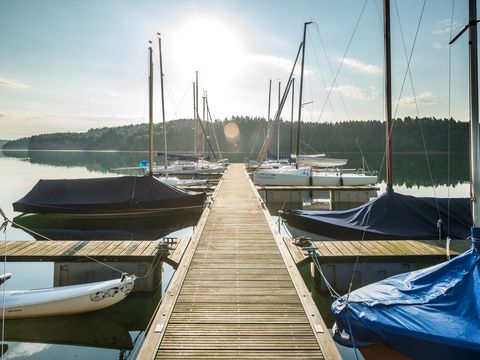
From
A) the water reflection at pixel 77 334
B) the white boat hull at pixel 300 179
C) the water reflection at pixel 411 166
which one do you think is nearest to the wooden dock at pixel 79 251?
the water reflection at pixel 77 334

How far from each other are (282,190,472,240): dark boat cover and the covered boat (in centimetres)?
722

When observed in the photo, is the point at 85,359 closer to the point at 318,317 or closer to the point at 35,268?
the point at 318,317

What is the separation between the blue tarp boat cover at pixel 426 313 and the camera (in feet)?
14.7

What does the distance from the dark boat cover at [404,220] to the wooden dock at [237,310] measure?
2.88 meters

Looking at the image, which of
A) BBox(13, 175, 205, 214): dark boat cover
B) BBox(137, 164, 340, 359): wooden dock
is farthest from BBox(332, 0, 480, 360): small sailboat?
BBox(13, 175, 205, 214): dark boat cover

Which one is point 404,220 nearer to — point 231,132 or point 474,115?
point 474,115

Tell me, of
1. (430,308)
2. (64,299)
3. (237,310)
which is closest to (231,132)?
(64,299)

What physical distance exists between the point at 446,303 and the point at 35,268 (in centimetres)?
1273

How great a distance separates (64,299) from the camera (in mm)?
7281

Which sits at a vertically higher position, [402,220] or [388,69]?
[388,69]

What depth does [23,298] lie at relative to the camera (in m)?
7.25

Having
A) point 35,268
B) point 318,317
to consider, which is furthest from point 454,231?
point 35,268

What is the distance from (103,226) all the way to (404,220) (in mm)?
14599

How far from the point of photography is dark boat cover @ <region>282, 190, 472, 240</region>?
10.7 metres
